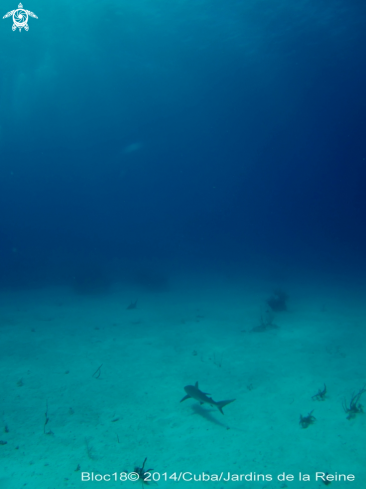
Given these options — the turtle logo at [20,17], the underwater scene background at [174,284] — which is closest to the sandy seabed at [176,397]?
the underwater scene background at [174,284]

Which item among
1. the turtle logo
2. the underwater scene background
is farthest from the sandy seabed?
the turtle logo

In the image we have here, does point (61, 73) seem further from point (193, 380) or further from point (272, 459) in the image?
point (272, 459)

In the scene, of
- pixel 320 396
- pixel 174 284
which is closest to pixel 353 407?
pixel 320 396

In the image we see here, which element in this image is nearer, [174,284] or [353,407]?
[353,407]

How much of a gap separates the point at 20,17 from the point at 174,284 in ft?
92.4

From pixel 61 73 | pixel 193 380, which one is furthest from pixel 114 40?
pixel 193 380

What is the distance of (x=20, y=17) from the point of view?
83.2ft

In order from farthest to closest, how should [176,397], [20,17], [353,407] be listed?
[20,17] < [176,397] < [353,407]

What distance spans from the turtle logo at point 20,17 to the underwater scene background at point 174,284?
339 mm

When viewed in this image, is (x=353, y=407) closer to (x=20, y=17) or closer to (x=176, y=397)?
(x=176, y=397)

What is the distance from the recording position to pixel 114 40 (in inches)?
1041

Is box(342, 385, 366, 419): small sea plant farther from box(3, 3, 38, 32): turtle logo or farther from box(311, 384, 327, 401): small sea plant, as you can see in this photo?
box(3, 3, 38, 32): turtle logo

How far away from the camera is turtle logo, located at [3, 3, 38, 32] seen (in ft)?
73.9

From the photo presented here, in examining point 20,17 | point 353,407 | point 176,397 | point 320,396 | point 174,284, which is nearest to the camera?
point 353,407
